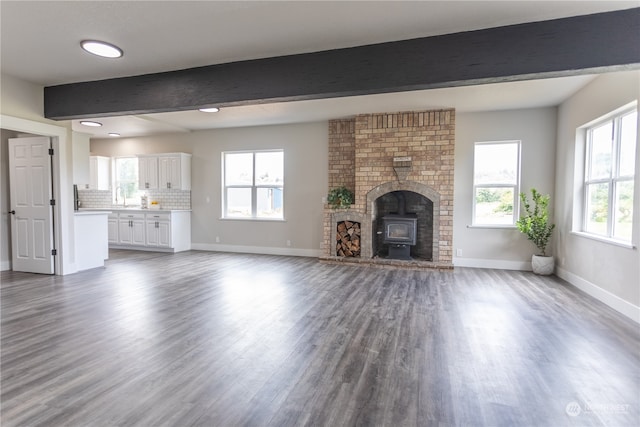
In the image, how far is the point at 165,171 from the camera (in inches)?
299

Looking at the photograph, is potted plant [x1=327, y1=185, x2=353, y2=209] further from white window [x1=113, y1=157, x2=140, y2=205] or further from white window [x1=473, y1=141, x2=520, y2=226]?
white window [x1=113, y1=157, x2=140, y2=205]

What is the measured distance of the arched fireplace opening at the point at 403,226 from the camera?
601 centimetres

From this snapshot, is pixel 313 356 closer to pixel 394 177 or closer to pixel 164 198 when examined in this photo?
pixel 394 177

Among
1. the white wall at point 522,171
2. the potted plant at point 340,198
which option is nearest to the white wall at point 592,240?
the white wall at point 522,171

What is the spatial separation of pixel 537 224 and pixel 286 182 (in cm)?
456

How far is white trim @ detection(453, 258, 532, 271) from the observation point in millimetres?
5664

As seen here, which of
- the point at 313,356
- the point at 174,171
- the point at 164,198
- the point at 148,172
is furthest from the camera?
the point at 164,198

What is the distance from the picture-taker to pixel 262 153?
7.30m

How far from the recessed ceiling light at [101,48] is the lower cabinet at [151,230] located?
4359 millimetres

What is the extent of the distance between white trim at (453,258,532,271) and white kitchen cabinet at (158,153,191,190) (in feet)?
19.4

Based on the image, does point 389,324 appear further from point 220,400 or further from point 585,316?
point 585,316

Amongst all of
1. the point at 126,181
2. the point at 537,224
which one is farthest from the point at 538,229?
the point at 126,181

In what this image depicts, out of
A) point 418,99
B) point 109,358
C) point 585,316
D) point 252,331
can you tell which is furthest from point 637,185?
point 109,358
